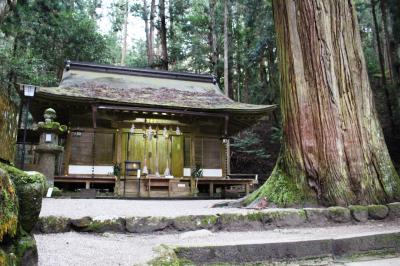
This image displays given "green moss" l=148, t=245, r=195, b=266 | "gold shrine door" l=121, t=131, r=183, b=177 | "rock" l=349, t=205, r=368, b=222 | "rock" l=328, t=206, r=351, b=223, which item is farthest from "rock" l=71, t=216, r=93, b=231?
"gold shrine door" l=121, t=131, r=183, b=177

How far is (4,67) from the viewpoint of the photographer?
16828 mm

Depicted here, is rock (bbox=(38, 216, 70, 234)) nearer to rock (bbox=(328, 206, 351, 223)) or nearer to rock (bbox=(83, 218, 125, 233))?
rock (bbox=(83, 218, 125, 233))

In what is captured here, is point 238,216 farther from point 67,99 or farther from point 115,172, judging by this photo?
point 67,99

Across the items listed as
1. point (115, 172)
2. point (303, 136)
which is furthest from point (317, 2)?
point (115, 172)

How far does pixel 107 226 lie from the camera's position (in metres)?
3.41

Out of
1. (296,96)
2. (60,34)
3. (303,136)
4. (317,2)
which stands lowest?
(303,136)

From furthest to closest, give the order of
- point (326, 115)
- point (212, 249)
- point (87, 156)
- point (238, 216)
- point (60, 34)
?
point (60, 34)
point (87, 156)
point (326, 115)
point (238, 216)
point (212, 249)

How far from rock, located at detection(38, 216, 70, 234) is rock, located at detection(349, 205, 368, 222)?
3360mm

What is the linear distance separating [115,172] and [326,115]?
8.49 m

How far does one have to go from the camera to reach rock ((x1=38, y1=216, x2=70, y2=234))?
317cm

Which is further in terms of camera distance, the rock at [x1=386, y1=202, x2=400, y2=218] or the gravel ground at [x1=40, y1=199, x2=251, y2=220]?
the rock at [x1=386, y1=202, x2=400, y2=218]

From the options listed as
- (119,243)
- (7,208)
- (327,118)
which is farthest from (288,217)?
(7,208)

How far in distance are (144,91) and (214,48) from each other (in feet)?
31.2

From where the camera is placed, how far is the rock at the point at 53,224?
317 cm
